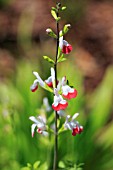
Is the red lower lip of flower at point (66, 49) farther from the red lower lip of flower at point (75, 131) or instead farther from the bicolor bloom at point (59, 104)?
the red lower lip of flower at point (75, 131)

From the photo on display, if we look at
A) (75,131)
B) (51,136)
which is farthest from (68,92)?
(51,136)

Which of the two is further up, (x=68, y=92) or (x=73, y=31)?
(x=73, y=31)

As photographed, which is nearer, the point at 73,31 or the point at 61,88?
the point at 61,88

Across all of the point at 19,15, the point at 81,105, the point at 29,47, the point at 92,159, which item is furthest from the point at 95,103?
the point at 19,15

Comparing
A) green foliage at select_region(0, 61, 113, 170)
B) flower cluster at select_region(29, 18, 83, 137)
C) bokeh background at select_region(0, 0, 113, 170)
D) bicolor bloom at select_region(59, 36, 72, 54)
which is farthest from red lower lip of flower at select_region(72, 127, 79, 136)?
green foliage at select_region(0, 61, 113, 170)

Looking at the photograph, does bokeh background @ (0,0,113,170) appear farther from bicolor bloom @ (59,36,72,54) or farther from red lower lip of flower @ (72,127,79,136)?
bicolor bloom @ (59,36,72,54)

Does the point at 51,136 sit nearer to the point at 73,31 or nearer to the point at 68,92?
the point at 68,92

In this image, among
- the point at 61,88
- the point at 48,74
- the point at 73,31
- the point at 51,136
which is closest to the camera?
the point at 61,88

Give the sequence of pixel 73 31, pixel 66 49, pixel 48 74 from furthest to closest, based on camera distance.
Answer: pixel 73 31 < pixel 48 74 < pixel 66 49

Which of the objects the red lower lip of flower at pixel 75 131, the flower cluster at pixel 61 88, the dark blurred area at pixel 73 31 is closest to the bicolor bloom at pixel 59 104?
the flower cluster at pixel 61 88
